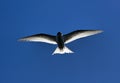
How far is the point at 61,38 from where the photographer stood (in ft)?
4.42

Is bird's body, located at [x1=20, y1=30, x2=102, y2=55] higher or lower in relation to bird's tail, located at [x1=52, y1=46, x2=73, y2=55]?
higher

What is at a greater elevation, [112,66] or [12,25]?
[12,25]

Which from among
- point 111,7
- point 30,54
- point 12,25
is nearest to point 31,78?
point 30,54

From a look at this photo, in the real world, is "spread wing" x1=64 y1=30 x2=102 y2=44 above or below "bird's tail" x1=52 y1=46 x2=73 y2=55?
above

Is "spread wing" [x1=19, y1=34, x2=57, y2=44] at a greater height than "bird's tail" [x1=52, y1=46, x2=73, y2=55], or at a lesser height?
greater

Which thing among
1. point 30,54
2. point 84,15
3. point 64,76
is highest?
point 84,15

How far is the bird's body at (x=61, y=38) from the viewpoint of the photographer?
1360 millimetres

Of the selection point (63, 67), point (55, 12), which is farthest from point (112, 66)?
point (55, 12)

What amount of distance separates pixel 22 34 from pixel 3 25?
0.34 ft

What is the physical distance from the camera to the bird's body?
1360 mm

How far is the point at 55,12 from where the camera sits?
152 centimetres

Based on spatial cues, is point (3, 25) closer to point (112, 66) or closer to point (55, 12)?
point (55, 12)

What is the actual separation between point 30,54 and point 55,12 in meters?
0.20

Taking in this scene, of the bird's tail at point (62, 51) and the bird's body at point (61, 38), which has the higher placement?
the bird's body at point (61, 38)
